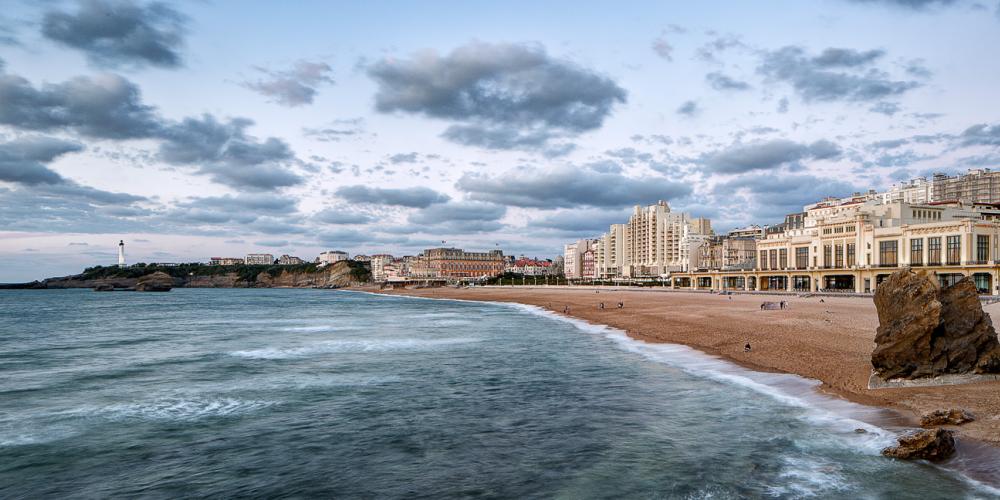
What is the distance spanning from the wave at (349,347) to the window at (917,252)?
6794cm

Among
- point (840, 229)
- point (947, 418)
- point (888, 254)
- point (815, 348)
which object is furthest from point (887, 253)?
point (947, 418)

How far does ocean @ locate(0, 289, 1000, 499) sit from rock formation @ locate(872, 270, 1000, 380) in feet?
7.00

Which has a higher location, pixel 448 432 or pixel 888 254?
pixel 888 254

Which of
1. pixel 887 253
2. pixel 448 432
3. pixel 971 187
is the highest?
pixel 971 187

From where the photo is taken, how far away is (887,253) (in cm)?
7931

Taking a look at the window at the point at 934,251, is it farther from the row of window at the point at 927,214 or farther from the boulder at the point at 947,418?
the boulder at the point at 947,418

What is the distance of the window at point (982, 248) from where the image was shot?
6811 centimetres

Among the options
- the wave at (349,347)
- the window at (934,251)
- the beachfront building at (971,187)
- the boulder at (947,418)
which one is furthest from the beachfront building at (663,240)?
the boulder at (947,418)

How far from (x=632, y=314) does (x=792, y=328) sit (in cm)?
1933

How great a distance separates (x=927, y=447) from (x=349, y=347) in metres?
25.0

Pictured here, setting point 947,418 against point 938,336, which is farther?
point 938,336

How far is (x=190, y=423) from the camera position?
14461 mm

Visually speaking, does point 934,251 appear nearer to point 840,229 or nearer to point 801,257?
point 840,229

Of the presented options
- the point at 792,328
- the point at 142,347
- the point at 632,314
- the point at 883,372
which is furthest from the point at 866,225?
the point at 142,347
